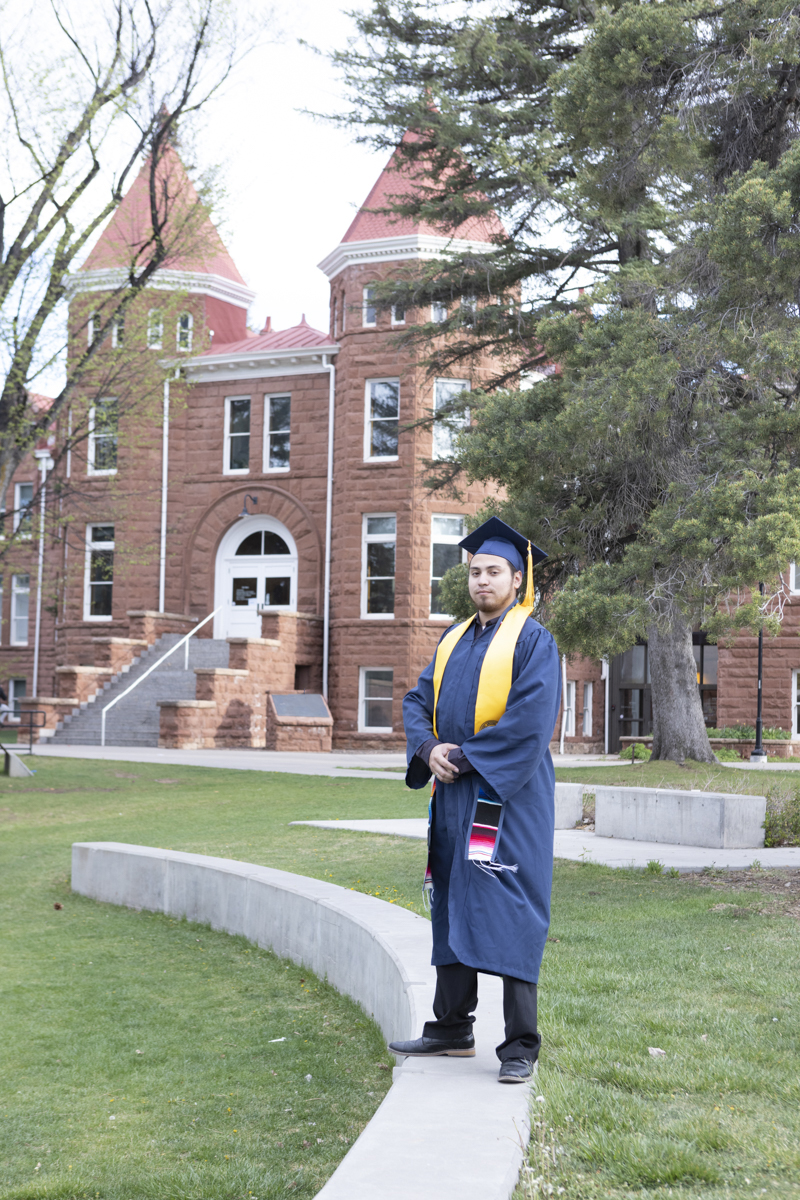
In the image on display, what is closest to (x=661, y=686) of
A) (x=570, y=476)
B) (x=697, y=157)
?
(x=570, y=476)

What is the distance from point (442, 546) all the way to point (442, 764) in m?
25.0

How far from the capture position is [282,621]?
27.7 m

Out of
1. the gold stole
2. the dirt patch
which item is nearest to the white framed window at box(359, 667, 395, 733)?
the dirt patch

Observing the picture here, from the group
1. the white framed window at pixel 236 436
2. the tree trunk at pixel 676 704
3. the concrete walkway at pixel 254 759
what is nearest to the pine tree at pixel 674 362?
the tree trunk at pixel 676 704

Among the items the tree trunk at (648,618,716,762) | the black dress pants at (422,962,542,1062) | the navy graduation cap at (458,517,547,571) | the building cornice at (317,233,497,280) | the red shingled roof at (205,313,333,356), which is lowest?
the black dress pants at (422,962,542,1062)

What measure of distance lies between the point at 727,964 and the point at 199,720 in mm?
20021

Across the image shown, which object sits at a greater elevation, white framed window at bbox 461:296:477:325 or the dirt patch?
white framed window at bbox 461:296:477:325

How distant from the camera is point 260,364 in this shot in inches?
1193

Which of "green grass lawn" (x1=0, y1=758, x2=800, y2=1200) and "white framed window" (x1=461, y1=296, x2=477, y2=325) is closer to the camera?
"green grass lawn" (x1=0, y1=758, x2=800, y2=1200)

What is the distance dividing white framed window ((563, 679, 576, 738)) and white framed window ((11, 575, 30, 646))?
56.0ft

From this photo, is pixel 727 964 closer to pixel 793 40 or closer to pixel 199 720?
pixel 793 40

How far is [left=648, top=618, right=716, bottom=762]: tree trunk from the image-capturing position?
671 inches

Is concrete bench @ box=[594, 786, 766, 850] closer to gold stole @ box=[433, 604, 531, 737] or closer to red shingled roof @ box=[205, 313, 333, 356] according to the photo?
Result: gold stole @ box=[433, 604, 531, 737]

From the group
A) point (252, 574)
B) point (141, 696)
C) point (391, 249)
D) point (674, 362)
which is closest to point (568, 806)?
point (674, 362)
